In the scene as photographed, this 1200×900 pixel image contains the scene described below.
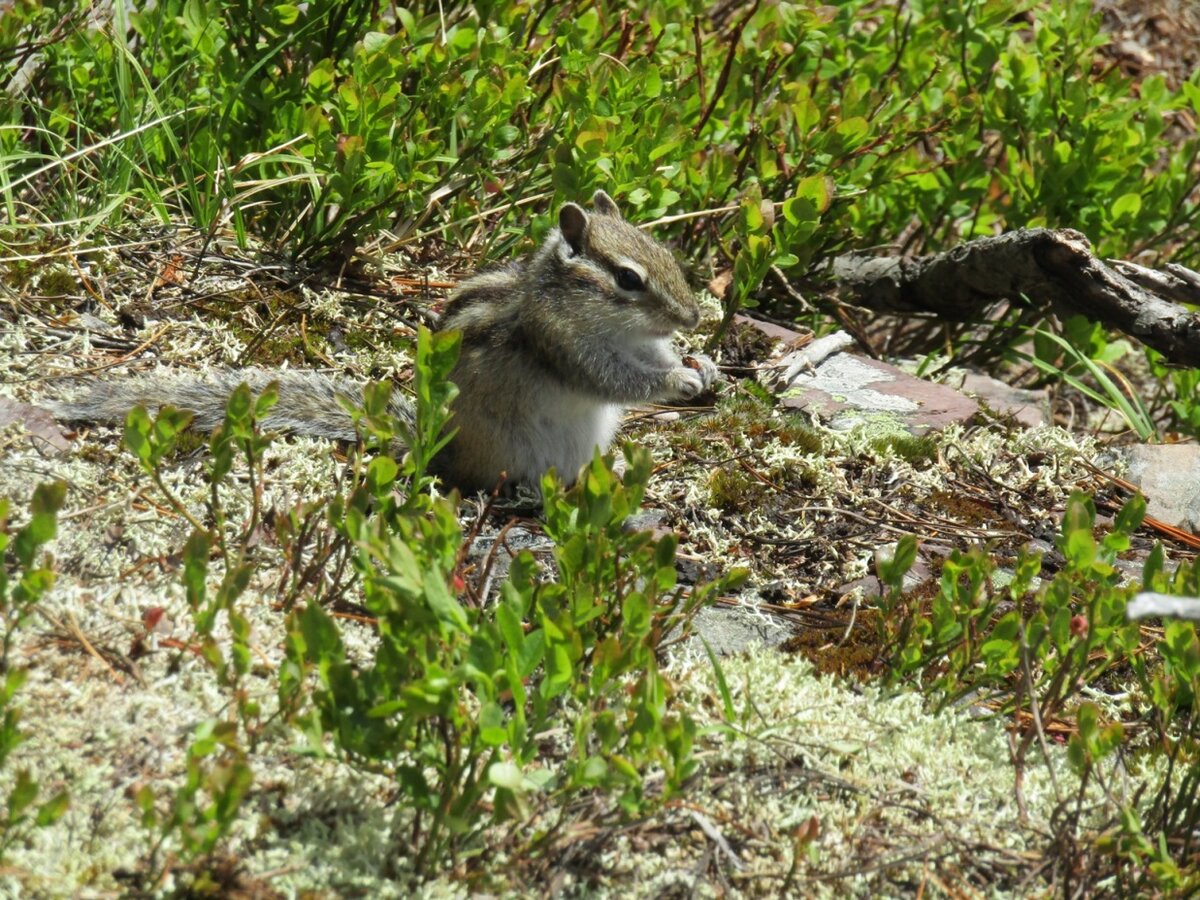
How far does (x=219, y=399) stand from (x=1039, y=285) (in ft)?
10.5

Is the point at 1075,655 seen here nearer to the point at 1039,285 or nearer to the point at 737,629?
the point at 737,629

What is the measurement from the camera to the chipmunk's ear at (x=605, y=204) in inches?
190

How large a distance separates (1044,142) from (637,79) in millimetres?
1932

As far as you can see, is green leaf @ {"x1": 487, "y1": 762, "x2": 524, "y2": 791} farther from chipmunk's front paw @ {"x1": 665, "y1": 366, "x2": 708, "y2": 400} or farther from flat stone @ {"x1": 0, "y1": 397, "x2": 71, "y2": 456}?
chipmunk's front paw @ {"x1": 665, "y1": 366, "x2": 708, "y2": 400}

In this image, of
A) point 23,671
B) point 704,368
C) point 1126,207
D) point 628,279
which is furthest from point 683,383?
point 23,671

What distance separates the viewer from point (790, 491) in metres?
4.38

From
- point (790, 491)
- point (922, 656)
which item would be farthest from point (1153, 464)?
point (922, 656)

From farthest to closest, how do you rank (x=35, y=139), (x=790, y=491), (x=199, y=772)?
(x=35, y=139), (x=790, y=491), (x=199, y=772)

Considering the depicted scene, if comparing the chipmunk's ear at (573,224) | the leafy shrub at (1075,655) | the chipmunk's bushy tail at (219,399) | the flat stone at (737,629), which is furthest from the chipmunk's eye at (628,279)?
the leafy shrub at (1075,655)

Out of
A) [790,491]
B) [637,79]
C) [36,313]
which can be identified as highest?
[637,79]

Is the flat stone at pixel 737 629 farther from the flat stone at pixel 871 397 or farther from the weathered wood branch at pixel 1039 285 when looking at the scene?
the weathered wood branch at pixel 1039 285

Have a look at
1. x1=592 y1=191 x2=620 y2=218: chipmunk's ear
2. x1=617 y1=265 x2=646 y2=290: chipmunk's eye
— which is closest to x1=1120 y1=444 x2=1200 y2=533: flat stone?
x1=617 y1=265 x2=646 y2=290: chipmunk's eye

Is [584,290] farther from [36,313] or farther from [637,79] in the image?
[36,313]

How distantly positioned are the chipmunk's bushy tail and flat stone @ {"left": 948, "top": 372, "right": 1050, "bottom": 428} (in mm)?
2441
